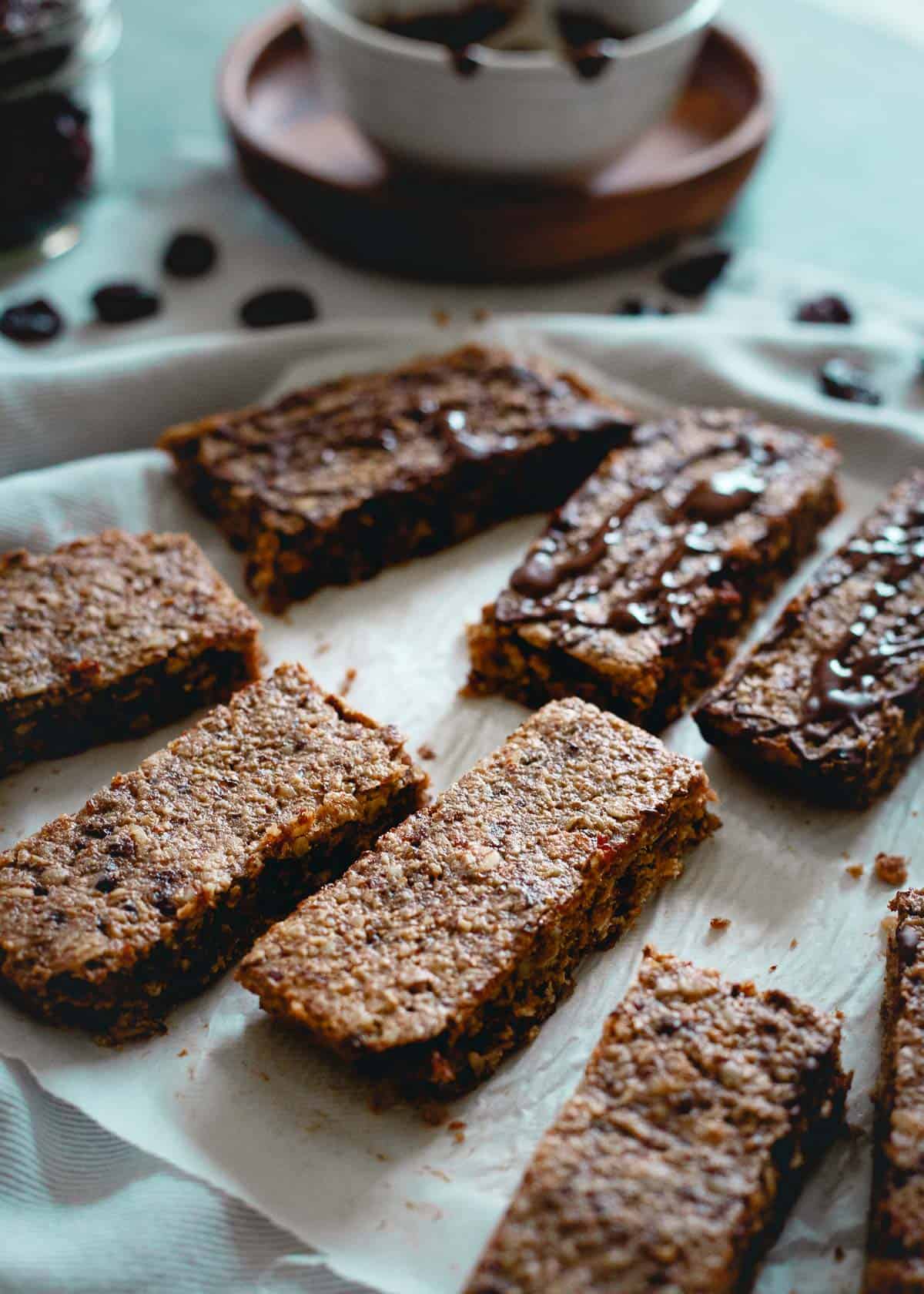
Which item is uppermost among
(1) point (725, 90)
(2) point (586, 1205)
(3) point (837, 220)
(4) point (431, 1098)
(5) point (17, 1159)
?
(1) point (725, 90)

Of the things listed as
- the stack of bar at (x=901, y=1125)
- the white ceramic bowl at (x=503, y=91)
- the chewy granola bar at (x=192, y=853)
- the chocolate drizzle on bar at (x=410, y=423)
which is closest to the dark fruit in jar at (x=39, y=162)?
the white ceramic bowl at (x=503, y=91)

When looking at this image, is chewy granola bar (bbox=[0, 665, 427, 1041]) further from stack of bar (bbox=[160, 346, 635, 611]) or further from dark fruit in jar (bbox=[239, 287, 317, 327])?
dark fruit in jar (bbox=[239, 287, 317, 327])

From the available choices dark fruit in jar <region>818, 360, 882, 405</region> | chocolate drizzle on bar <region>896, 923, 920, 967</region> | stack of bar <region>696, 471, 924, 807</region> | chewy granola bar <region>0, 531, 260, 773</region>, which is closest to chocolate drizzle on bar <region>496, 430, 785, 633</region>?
stack of bar <region>696, 471, 924, 807</region>

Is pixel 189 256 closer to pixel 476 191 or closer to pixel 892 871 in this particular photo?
pixel 476 191

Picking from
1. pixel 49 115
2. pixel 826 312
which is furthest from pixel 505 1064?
pixel 49 115

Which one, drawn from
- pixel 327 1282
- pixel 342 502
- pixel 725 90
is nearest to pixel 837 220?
pixel 725 90

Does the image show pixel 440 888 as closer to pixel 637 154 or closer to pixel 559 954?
pixel 559 954

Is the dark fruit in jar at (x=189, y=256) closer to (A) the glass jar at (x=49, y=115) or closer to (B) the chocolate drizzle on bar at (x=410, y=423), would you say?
(A) the glass jar at (x=49, y=115)
